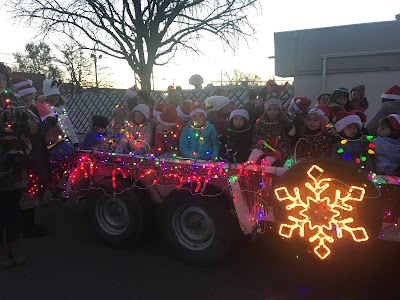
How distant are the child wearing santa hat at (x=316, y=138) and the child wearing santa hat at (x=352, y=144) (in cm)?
9

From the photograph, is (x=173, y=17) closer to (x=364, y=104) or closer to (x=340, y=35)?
(x=340, y=35)

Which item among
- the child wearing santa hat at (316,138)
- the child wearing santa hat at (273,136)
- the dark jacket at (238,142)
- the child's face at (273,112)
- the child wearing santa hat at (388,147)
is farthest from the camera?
the dark jacket at (238,142)

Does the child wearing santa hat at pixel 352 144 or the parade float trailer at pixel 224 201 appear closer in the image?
the parade float trailer at pixel 224 201

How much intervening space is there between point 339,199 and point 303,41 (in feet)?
34.6

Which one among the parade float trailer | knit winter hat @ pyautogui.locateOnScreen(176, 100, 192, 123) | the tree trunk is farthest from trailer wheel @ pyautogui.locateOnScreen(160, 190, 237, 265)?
the tree trunk

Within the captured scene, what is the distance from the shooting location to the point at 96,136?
5293mm

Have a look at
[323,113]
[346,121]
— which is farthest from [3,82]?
[346,121]

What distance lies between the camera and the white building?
448 inches

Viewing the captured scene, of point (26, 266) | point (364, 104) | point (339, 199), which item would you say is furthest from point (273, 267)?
point (364, 104)

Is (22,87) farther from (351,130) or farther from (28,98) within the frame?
(351,130)

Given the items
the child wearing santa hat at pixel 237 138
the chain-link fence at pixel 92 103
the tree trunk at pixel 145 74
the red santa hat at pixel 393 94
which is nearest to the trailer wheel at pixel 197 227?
the child wearing santa hat at pixel 237 138

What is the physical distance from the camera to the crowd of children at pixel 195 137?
3.60 metres

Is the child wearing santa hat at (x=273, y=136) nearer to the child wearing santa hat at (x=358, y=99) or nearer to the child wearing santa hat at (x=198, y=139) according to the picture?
the child wearing santa hat at (x=198, y=139)

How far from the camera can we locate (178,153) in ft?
15.8
